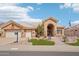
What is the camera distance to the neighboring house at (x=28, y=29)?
28.7ft

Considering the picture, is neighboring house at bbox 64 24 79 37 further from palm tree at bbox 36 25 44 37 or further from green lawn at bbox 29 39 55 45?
palm tree at bbox 36 25 44 37

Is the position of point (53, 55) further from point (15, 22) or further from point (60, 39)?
point (15, 22)

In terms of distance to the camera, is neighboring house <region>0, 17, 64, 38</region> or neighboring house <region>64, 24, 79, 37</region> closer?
neighboring house <region>0, 17, 64, 38</region>

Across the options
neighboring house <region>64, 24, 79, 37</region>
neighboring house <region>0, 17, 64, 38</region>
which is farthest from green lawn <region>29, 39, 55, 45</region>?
neighboring house <region>64, 24, 79, 37</region>

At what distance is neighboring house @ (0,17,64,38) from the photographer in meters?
8.74

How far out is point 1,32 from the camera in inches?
351

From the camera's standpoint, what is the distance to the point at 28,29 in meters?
8.99

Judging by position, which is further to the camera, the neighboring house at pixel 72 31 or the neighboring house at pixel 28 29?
the neighboring house at pixel 72 31

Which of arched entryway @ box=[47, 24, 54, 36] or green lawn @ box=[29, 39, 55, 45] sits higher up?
arched entryway @ box=[47, 24, 54, 36]

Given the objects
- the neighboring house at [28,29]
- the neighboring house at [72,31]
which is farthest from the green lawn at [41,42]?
the neighboring house at [72,31]

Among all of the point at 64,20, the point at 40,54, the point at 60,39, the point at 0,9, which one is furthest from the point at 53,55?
the point at 0,9

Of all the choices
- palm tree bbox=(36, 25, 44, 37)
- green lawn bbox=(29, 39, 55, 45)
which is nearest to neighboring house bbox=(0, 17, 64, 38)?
palm tree bbox=(36, 25, 44, 37)

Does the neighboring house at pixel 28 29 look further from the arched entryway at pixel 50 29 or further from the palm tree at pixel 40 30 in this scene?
the palm tree at pixel 40 30

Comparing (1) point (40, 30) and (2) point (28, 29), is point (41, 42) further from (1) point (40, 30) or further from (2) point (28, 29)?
(2) point (28, 29)
